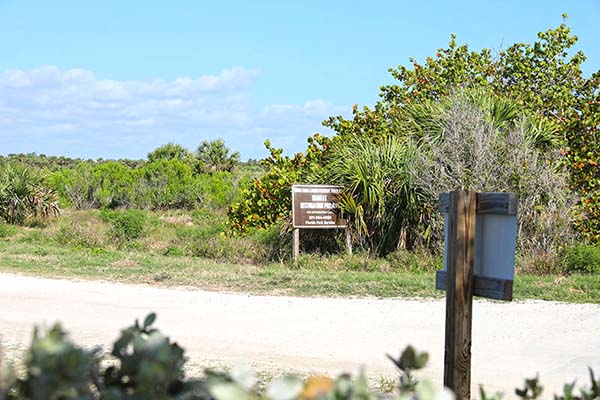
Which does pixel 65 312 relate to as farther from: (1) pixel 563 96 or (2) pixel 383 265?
(1) pixel 563 96

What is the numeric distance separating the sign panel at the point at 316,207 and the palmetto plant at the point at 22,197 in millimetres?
11289

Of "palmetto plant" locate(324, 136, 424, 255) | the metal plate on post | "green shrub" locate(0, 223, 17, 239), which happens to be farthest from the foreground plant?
"green shrub" locate(0, 223, 17, 239)

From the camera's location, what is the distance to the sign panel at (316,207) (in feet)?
49.6

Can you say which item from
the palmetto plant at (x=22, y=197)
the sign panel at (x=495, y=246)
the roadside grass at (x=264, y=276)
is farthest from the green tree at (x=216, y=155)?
the sign panel at (x=495, y=246)

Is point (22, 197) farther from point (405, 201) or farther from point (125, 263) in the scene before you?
point (405, 201)

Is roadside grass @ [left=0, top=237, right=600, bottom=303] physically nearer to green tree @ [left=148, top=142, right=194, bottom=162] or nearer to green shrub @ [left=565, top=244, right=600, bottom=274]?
green shrub @ [left=565, top=244, right=600, bottom=274]

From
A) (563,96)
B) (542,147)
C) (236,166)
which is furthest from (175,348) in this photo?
(236,166)

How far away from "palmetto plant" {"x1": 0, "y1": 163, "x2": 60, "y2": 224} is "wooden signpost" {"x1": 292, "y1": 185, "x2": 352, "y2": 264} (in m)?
11.1

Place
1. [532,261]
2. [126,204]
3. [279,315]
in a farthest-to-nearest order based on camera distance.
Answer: [126,204] → [532,261] → [279,315]

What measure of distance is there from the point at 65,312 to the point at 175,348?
297 inches

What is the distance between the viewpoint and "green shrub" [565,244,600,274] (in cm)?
1307

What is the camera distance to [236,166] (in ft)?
171

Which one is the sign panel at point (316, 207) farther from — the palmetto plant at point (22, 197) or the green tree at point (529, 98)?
the palmetto plant at point (22, 197)

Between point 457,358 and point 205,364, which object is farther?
point 205,364
